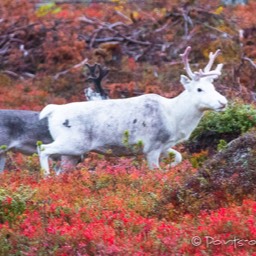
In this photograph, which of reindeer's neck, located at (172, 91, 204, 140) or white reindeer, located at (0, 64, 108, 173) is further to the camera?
reindeer's neck, located at (172, 91, 204, 140)

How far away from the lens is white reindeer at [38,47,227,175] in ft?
44.2

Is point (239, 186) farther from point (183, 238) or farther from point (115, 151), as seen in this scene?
point (115, 151)

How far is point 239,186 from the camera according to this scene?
32.8ft

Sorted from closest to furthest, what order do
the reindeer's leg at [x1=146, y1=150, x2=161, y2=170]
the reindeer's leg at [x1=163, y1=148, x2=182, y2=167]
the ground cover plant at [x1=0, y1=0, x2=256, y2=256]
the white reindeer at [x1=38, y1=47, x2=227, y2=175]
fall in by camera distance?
the ground cover plant at [x1=0, y1=0, x2=256, y2=256], the reindeer's leg at [x1=163, y1=148, x2=182, y2=167], the reindeer's leg at [x1=146, y1=150, x2=161, y2=170], the white reindeer at [x1=38, y1=47, x2=227, y2=175]

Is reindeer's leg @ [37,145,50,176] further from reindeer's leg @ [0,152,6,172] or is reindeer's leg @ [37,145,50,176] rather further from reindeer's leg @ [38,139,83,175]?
reindeer's leg @ [0,152,6,172]

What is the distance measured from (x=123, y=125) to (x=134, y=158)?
455 mm

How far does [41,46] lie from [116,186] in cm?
1234

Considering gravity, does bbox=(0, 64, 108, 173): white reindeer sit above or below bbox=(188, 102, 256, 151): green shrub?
above

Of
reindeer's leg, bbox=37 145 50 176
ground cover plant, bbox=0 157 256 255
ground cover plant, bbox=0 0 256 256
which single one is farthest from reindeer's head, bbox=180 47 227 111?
ground cover plant, bbox=0 157 256 255

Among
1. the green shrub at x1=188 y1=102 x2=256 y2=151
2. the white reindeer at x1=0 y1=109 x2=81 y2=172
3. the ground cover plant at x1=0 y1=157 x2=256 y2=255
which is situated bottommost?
the green shrub at x1=188 y1=102 x2=256 y2=151

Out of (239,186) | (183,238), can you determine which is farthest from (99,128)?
(183,238)

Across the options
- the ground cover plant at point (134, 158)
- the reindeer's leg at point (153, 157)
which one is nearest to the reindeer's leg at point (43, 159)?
the ground cover plant at point (134, 158)

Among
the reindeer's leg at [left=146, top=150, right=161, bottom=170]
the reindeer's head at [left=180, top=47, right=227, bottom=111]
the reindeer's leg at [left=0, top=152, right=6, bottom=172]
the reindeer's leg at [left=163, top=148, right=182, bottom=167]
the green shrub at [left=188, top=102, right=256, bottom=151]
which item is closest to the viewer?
the reindeer's leg at [left=163, top=148, right=182, bottom=167]

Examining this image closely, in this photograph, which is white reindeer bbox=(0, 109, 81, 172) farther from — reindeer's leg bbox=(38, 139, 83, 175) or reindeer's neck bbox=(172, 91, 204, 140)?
reindeer's neck bbox=(172, 91, 204, 140)
